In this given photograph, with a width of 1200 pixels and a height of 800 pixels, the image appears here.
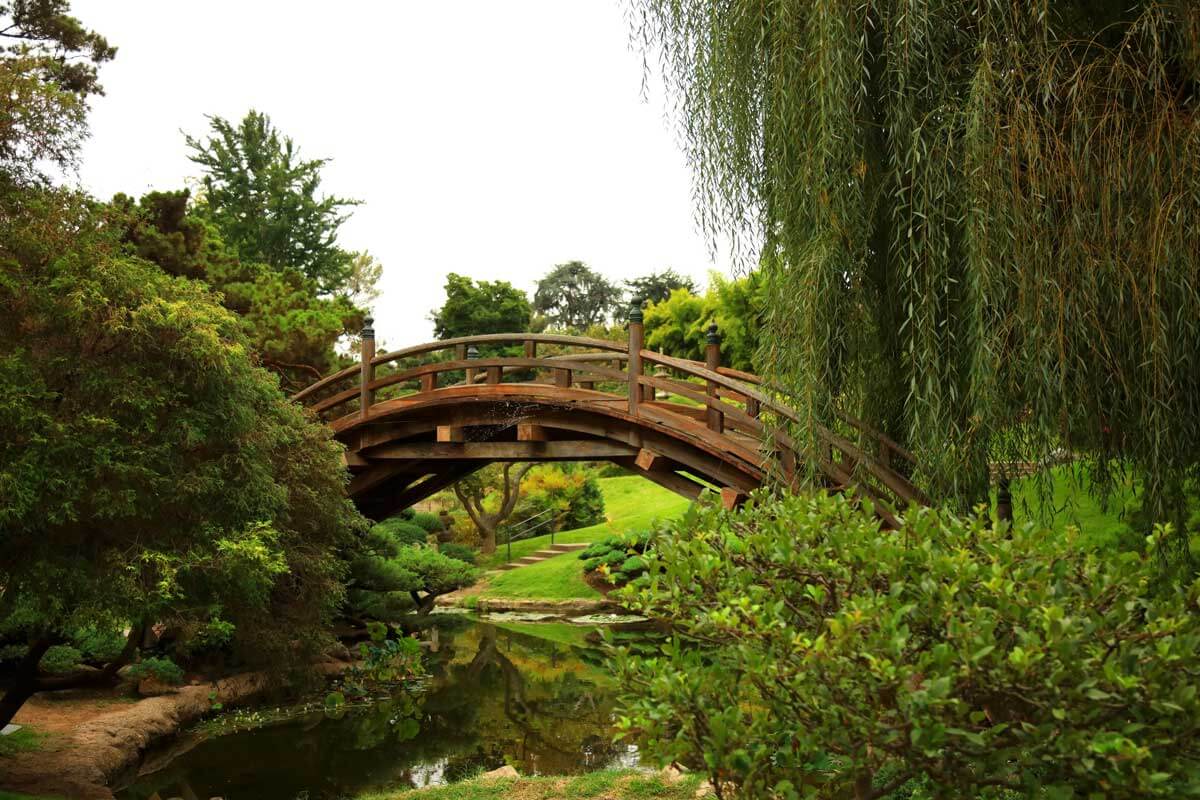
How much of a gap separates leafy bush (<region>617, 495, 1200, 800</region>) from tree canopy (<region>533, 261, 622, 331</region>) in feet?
125

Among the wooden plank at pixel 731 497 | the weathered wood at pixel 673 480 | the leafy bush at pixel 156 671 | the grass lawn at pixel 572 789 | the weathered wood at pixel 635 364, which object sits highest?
the weathered wood at pixel 635 364

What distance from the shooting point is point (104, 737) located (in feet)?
28.3

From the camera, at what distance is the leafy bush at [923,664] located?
127 inches

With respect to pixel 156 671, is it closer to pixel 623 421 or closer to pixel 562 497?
pixel 623 421

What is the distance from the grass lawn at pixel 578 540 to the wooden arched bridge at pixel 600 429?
8.43 feet

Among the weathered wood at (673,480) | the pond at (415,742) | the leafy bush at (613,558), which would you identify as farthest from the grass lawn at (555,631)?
the weathered wood at (673,480)

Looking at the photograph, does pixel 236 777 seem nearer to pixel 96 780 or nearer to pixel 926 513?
pixel 96 780

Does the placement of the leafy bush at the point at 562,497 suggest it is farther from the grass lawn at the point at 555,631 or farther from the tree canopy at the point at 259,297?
the tree canopy at the point at 259,297

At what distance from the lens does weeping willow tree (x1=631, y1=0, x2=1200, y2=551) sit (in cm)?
513

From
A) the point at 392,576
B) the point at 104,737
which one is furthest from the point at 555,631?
the point at 104,737

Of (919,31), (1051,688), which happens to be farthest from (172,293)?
(1051,688)

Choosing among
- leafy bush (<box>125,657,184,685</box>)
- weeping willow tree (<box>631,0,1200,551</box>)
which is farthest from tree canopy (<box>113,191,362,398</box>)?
weeping willow tree (<box>631,0,1200,551</box>)

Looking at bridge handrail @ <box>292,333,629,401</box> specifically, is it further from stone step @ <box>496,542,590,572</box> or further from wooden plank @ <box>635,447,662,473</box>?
stone step @ <box>496,542,590,572</box>

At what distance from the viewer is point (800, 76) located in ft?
20.6
